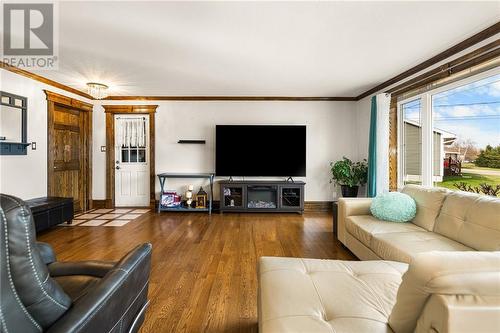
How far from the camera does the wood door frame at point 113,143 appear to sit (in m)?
5.24

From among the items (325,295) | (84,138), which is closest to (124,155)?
(84,138)

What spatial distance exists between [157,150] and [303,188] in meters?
3.14

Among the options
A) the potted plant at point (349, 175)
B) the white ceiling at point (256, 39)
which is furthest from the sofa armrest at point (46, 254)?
the potted plant at point (349, 175)

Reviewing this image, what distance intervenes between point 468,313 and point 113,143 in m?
5.92

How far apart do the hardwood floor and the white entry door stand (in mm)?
959

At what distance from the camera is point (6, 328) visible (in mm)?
619

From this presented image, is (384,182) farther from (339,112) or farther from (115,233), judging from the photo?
(115,233)

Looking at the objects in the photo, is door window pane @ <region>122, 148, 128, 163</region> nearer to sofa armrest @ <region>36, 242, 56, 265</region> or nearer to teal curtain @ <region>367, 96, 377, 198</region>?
sofa armrest @ <region>36, 242, 56, 265</region>

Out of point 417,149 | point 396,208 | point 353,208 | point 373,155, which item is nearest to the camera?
point 396,208

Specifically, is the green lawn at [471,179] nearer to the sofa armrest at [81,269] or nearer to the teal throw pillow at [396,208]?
the teal throw pillow at [396,208]

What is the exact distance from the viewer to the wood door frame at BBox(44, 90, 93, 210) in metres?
4.19

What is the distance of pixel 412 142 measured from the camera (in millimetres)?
3828

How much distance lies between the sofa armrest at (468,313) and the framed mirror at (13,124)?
4.68 m

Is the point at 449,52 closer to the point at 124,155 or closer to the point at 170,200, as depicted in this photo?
the point at 170,200
